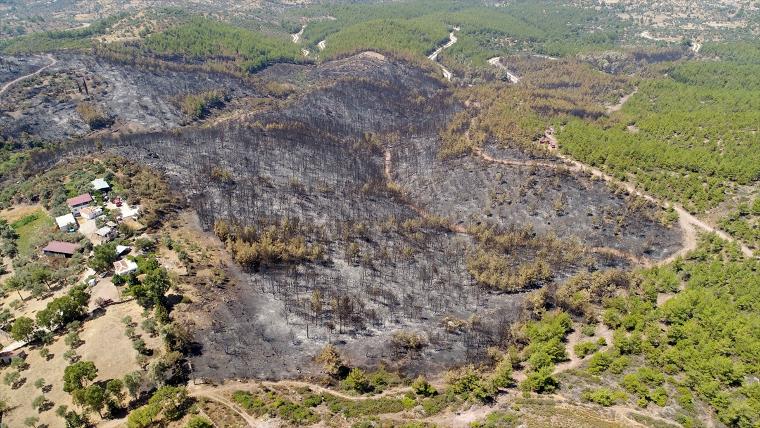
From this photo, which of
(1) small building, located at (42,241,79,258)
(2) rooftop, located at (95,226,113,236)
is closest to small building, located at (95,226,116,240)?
(2) rooftop, located at (95,226,113,236)

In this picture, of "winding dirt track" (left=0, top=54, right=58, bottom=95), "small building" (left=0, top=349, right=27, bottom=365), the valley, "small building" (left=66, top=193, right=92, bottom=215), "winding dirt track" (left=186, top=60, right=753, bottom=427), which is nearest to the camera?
"winding dirt track" (left=186, top=60, right=753, bottom=427)

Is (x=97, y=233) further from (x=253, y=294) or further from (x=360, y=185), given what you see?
(x=360, y=185)

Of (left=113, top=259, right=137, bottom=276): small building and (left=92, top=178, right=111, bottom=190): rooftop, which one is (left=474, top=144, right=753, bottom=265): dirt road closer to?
(left=113, top=259, right=137, bottom=276): small building

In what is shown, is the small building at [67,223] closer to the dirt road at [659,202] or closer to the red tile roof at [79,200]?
the red tile roof at [79,200]

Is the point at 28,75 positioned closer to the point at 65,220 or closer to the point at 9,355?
the point at 65,220

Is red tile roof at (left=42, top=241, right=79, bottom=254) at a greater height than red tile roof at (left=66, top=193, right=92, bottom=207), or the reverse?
red tile roof at (left=66, top=193, right=92, bottom=207)

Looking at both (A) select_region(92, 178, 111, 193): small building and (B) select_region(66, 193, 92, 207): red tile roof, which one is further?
(A) select_region(92, 178, 111, 193): small building

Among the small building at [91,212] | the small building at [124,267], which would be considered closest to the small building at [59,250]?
the small building at [91,212]
